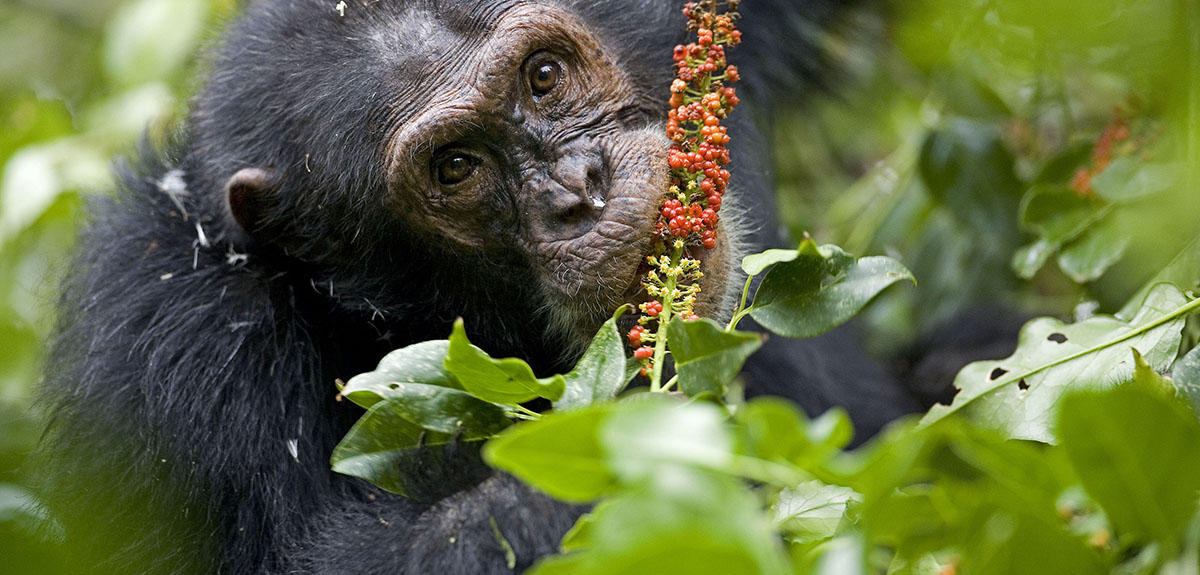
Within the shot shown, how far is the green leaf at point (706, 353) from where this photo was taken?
71.8 inches

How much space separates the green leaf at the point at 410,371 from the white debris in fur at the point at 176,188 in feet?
6.13

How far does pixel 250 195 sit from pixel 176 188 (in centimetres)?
48

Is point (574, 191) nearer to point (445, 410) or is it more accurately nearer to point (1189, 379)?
point (445, 410)

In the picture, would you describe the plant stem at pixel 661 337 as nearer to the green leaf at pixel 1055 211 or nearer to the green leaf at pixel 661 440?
the green leaf at pixel 661 440

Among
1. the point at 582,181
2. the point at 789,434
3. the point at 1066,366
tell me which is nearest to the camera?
the point at 789,434

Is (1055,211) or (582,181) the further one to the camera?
(1055,211)

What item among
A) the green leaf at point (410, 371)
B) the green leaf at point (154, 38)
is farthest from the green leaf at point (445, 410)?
the green leaf at point (154, 38)

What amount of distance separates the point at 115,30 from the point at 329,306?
3402mm

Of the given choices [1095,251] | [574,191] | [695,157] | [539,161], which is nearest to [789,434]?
[695,157]

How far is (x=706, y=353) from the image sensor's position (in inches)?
73.6

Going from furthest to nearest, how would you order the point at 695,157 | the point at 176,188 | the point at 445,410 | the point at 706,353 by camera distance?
the point at 176,188, the point at 695,157, the point at 445,410, the point at 706,353

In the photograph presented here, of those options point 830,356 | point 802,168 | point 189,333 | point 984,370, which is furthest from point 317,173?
point 802,168

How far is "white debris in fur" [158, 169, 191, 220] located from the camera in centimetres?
362

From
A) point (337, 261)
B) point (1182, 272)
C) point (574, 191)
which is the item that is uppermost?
point (574, 191)
